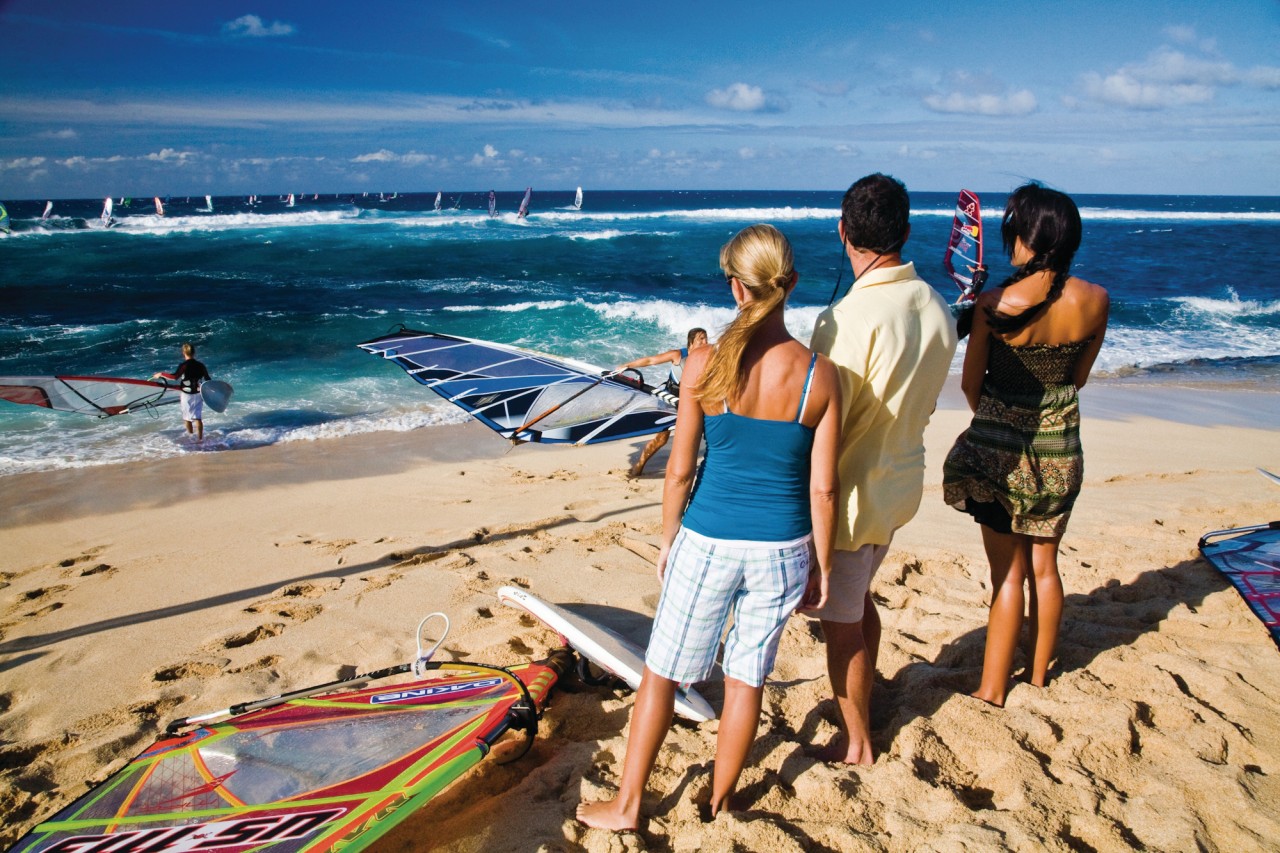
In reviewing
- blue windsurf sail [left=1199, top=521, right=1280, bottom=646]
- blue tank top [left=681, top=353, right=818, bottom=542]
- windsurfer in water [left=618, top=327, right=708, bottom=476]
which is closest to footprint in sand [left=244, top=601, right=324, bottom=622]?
blue tank top [left=681, top=353, right=818, bottom=542]

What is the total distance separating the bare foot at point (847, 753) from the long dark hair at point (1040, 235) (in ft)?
4.31

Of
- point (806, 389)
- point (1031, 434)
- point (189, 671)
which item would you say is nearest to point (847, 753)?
point (1031, 434)

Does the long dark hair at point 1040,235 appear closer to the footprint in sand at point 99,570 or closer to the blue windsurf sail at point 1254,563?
the blue windsurf sail at point 1254,563

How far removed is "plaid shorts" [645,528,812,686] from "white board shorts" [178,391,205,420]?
25.4 feet

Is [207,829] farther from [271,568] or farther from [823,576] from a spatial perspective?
[271,568]

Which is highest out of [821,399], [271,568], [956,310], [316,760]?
[956,310]

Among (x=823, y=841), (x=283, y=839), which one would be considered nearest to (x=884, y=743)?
(x=823, y=841)

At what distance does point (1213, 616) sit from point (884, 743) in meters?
1.79

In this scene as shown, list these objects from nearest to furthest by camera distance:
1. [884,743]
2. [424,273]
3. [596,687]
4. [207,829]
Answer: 1. [207,829]
2. [884,743]
3. [596,687]
4. [424,273]

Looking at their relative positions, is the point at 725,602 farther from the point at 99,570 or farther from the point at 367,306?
the point at 367,306

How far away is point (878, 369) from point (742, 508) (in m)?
0.49

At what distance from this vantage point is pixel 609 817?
6.54 ft

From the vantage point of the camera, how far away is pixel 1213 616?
3115 mm

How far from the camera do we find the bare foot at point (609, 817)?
77.8 inches
